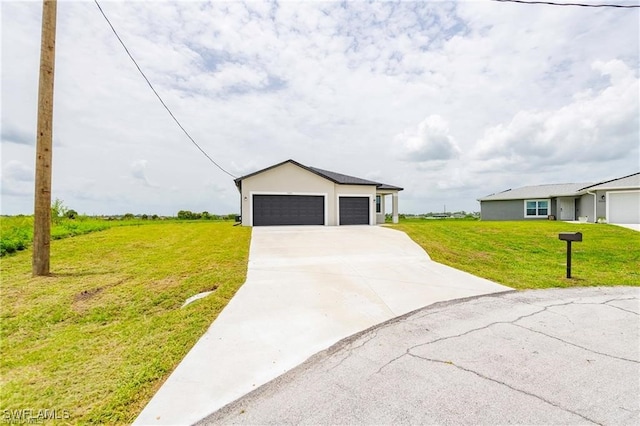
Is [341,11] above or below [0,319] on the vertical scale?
above

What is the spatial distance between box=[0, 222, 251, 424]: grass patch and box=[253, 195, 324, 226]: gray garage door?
370 inches

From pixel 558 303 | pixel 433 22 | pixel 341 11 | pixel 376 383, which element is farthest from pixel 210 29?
pixel 558 303

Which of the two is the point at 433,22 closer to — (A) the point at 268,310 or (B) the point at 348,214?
(A) the point at 268,310

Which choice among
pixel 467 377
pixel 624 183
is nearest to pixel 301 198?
pixel 467 377

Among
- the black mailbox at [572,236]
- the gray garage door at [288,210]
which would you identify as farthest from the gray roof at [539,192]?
the black mailbox at [572,236]

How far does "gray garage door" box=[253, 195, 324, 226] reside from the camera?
61.2 ft

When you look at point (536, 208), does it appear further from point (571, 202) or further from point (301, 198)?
point (301, 198)

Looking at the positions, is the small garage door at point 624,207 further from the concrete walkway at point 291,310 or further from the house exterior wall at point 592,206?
the concrete walkway at point 291,310

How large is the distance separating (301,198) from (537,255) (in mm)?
12596

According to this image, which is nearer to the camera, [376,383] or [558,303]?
[376,383]

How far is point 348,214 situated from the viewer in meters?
20.3

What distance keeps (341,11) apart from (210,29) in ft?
14.0

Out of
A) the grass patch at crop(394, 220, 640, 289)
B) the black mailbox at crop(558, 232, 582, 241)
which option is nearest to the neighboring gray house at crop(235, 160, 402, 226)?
the grass patch at crop(394, 220, 640, 289)

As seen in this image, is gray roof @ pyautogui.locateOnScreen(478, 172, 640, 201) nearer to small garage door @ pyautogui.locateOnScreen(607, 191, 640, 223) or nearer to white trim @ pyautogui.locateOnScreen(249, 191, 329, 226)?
small garage door @ pyautogui.locateOnScreen(607, 191, 640, 223)
